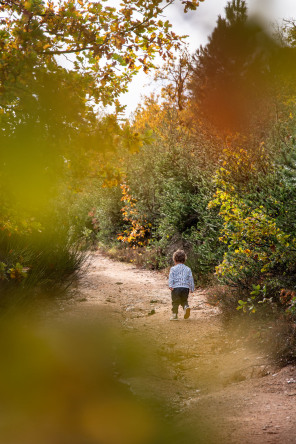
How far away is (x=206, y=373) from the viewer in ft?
16.4

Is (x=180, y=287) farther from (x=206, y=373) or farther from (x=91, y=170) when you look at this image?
(x=91, y=170)

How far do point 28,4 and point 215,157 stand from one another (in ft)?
25.0

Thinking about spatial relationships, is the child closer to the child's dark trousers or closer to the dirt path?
the child's dark trousers

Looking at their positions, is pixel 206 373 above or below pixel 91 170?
below

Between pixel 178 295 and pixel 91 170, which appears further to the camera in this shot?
pixel 178 295

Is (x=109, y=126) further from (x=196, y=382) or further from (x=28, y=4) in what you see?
(x=196, y=382)

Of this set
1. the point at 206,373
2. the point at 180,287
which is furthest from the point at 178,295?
the point at 206,373

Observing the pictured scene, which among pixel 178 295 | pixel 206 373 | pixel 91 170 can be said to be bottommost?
pixel 206 373

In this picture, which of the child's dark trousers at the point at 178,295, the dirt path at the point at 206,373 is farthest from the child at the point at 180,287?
the dirt path at the point at 206,373

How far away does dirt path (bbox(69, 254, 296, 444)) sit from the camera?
318 centimetres

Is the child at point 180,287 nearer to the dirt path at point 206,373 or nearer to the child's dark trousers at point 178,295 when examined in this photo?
the child's dark trousers at point 178,295

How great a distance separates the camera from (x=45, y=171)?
3.95 metres

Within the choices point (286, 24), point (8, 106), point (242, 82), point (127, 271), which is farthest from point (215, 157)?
point (286, 24)

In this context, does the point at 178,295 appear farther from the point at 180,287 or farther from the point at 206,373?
the point at 206,373
